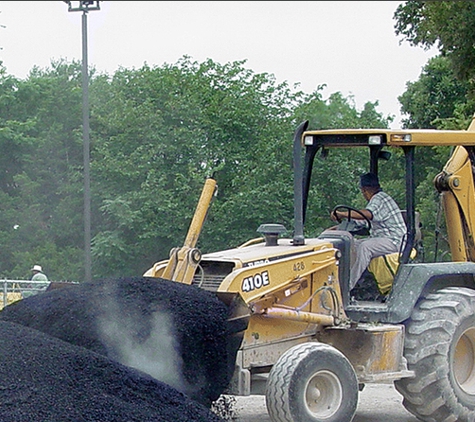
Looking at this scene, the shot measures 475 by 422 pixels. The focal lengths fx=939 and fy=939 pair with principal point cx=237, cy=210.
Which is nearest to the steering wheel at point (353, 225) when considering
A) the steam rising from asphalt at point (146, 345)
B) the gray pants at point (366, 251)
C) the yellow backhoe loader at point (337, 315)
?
the yellow backhoe loader at point (337, 315)

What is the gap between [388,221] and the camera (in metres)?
8.77

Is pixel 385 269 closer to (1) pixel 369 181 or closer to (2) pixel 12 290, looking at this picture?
(1) pixel 369 181

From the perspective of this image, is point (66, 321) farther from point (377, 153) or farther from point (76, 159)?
point (76, 159)

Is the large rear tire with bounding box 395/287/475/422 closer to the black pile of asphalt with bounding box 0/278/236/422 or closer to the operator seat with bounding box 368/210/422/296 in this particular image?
the operator seat with bounding box 368/210/422/296

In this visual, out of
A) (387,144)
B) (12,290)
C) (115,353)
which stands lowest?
(12,290)

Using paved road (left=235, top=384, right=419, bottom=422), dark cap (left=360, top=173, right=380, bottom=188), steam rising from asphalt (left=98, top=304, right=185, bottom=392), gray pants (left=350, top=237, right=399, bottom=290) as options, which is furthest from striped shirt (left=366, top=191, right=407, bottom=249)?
steam rising from asphalt (left=98, top=304, right=185, bottom=392)

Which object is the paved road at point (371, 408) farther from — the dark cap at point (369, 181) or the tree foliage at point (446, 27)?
the tree foliage at point (446, 27)

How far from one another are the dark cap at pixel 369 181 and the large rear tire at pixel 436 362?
125cm

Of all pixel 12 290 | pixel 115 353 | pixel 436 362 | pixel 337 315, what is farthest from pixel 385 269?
pixel 12 290

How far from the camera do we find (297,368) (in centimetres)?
730

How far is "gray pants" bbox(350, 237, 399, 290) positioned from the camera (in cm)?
859

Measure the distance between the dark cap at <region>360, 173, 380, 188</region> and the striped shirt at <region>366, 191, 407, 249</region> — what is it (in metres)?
0.22

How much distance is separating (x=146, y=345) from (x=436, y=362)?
273cm

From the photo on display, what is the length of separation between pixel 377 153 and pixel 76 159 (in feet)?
75.3
